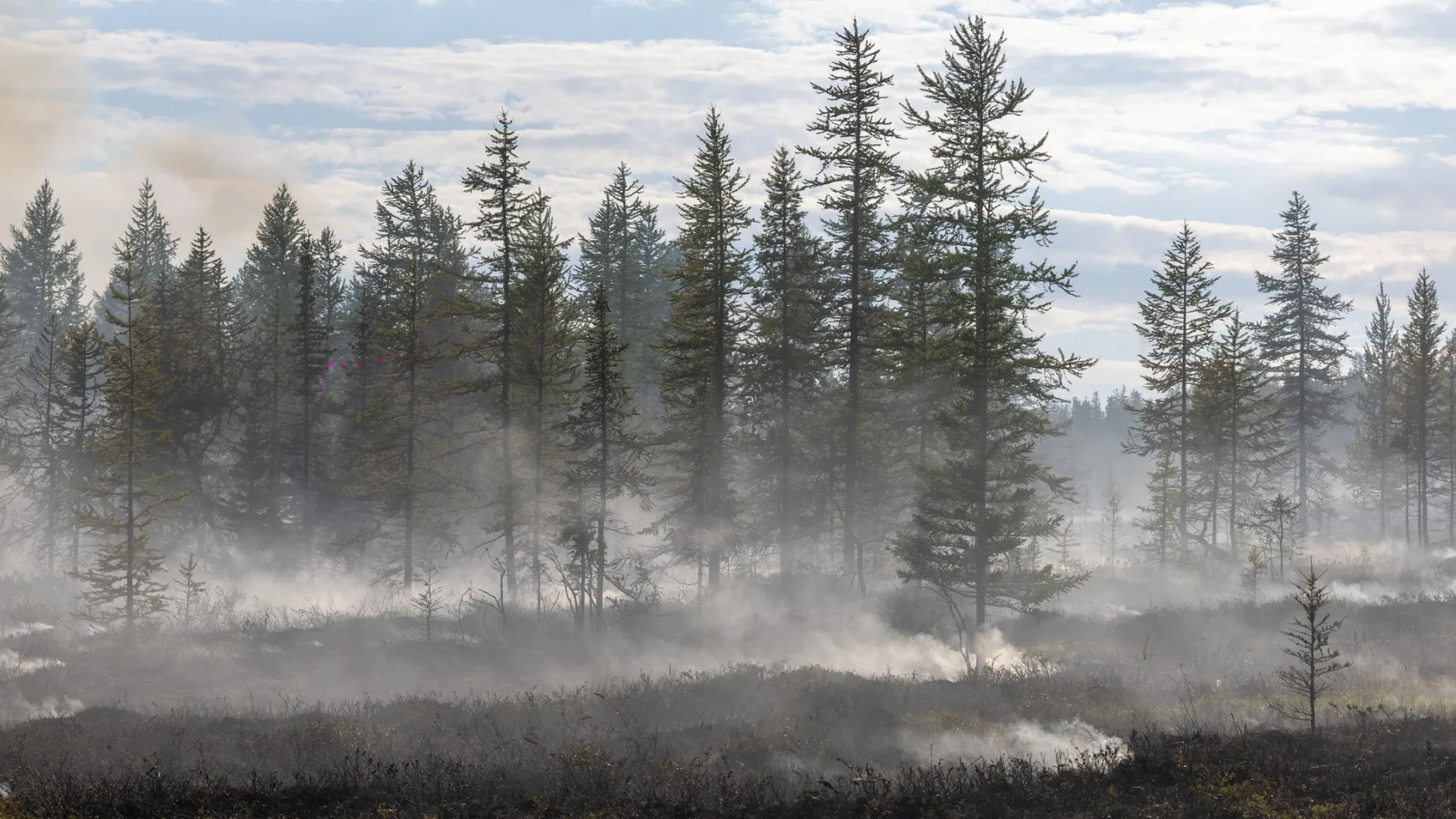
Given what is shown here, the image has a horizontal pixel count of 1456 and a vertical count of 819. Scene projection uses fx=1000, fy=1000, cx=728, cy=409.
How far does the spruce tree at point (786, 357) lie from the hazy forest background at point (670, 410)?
0.43 ft

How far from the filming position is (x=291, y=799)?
1374 cm

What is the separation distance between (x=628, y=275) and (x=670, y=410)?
1317cm

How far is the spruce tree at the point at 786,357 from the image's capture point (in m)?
33.6

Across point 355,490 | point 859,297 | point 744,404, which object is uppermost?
point 859,297

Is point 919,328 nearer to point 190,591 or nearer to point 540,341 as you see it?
point 540,341

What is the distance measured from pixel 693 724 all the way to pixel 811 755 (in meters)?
3.34

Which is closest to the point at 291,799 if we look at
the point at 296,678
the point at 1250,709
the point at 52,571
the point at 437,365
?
the point at 296,678

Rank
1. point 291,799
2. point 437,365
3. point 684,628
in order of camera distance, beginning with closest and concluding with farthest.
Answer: point 291,799, point 684,628, point 437,365

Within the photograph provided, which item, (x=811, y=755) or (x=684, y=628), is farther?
(x=684, y=628)

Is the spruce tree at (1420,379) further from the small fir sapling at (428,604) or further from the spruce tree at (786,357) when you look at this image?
the small fir sapling at (428,604)

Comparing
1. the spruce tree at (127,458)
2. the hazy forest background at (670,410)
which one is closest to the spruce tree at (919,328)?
the hazy forest background at (670,410)

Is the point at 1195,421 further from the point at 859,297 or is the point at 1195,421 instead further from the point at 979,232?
the point at 979,232

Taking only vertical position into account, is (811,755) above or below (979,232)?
below

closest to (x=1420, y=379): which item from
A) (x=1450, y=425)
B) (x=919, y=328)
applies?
(x=1450, y=425)
